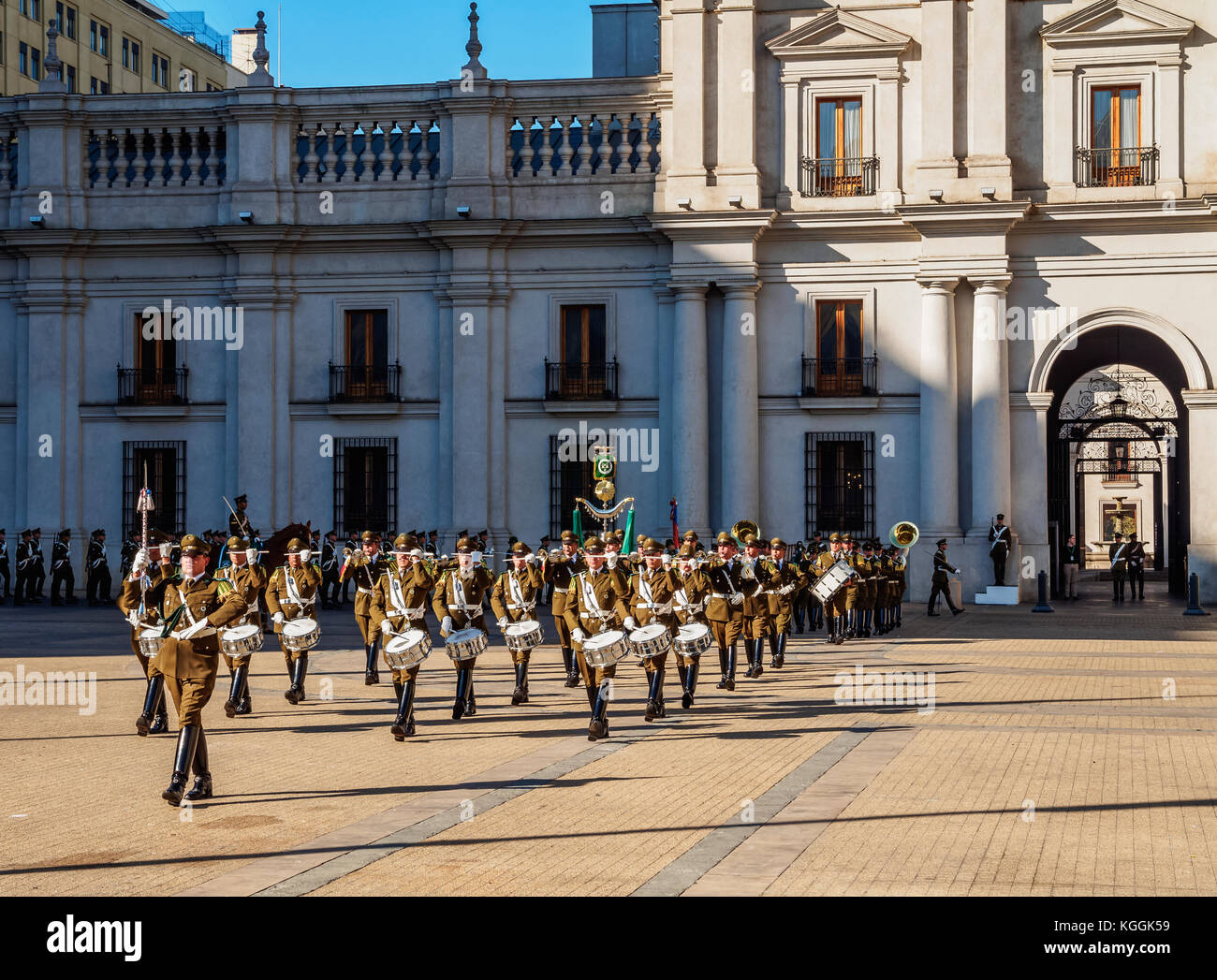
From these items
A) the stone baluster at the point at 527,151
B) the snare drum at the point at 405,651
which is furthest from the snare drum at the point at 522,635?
the stone baluster at the point at 527,151

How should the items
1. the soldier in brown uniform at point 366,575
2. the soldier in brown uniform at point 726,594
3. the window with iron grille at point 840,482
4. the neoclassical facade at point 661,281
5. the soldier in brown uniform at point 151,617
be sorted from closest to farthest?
1. the soldier in brown uniform at point 151,617
2. the soldier in brown uniform at point 366,575
3. the soldier in brown uniform at point 726,594
4. the neoclassical facade at point 661,281
5. the window with iron grille at point 840,482

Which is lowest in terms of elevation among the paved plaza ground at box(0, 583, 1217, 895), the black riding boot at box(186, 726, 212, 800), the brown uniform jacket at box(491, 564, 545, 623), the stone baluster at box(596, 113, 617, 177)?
the paved plaza ground at box(0, 583, 1217, 895)

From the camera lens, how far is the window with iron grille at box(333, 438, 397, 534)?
3747 cm

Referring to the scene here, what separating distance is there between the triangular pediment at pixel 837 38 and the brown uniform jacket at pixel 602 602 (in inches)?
914

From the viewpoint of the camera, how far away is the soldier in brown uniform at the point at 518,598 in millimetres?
17234

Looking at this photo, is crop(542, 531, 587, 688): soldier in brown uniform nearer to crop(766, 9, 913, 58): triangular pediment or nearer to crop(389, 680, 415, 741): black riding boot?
crop(389, 680, 415, 741): black riding boot

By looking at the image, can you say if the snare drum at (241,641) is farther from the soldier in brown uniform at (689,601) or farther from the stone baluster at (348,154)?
the stone baluster at (348,154)

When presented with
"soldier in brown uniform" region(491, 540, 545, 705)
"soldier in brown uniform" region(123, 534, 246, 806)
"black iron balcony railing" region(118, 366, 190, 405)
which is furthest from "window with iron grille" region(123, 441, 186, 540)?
"soldier in brown uniform" region(123, 534, 246, 806)

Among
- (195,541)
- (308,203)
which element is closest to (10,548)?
(308,203)

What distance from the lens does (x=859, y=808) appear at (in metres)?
11.0

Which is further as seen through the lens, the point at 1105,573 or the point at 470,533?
the point at 1105,573

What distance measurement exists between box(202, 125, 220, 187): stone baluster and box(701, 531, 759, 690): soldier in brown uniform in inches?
937
